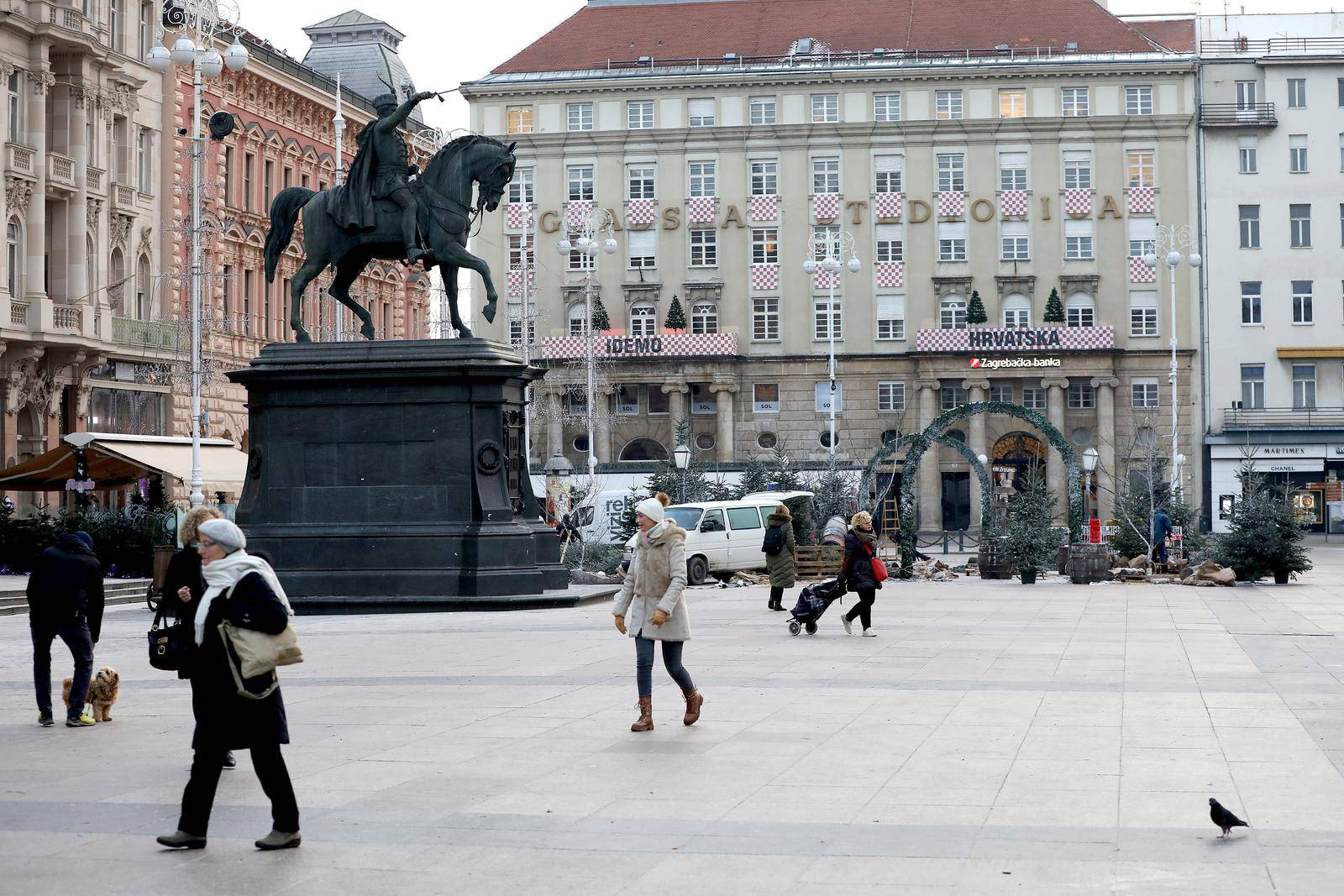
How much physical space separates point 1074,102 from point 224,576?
3035 inches

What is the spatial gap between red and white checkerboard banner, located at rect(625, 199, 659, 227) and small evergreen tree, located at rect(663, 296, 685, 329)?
13.7 feet

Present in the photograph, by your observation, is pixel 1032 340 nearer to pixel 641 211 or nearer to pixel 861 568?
pixel 641 211

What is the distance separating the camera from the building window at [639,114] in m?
83.6

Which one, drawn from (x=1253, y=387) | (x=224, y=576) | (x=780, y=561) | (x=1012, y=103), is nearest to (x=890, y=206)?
(x=1012, y=103)

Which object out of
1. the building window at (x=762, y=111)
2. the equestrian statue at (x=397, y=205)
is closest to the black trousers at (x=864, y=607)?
the equestrian statue at (x=397, y=205)

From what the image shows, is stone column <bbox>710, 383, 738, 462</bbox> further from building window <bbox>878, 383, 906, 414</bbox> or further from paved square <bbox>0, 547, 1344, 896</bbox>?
paved square <bbox>0, 547, 1344, 896</bbox>

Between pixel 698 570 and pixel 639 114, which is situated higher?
pixel 639 114

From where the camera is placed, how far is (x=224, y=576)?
8.91 meters

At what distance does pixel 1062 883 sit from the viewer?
8.02 metres

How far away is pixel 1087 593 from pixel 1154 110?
5286 cm

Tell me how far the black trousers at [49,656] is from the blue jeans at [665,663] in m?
4.01

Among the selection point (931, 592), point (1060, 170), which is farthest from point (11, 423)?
point (1060, 170)

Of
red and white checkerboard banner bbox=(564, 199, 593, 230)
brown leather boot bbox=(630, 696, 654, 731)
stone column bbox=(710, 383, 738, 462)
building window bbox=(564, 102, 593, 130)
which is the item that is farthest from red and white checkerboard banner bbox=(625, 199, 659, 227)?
brown leather boot bbox=(630, 696, 654, 731)

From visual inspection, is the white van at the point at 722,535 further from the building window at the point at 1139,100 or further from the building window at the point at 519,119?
the building window at the point at 1139,100
